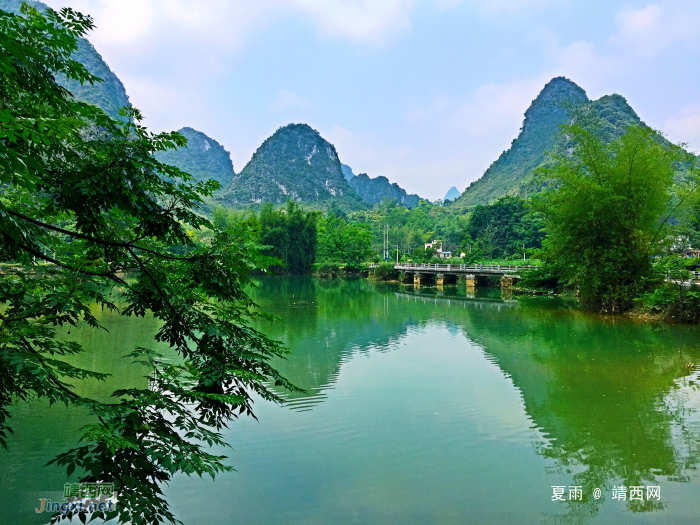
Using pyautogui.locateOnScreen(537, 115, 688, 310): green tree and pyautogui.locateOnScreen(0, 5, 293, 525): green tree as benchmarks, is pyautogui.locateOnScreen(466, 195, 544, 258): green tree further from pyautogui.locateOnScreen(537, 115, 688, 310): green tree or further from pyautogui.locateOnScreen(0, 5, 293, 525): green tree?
pyautogui.locateOnScreen(0, 5, 293, 525): green tree

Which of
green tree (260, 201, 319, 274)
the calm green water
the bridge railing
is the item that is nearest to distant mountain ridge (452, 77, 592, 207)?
green tree (260, 201, 319, 274)

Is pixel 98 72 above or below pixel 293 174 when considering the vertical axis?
above

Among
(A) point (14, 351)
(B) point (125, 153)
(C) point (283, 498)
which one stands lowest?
(C) point (283, 498)

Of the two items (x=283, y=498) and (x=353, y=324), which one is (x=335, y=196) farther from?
(x=283, y=498)

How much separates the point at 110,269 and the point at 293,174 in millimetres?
107146

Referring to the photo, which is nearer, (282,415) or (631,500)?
(631,500)

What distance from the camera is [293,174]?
108 m

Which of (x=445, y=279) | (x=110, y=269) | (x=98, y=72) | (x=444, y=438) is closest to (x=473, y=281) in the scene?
(x=445, y=279)

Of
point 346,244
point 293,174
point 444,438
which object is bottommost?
point 444,438

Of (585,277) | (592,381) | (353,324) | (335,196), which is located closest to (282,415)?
(592,381)

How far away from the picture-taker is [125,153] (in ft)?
10.1

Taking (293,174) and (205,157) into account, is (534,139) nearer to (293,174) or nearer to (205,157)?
(293,174)

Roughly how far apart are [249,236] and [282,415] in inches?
168

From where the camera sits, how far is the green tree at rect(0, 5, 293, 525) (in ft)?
7.97
